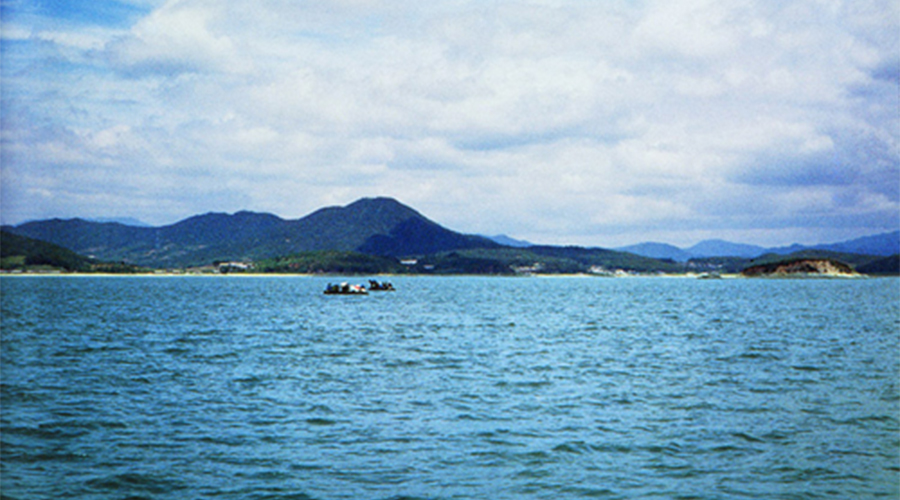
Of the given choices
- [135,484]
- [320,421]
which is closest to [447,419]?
[320,421]

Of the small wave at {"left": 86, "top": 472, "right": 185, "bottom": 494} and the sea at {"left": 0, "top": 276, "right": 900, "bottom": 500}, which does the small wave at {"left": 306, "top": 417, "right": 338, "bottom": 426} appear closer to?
the sea at {"left": 0, "top": 276, "right": 900, "bottom": 500}

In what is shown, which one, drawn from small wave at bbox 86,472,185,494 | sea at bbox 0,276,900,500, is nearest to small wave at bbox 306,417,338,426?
sea at bbox 0,276,900,500

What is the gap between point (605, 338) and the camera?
60781mm

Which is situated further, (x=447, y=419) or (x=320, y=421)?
(x=447, y=419)

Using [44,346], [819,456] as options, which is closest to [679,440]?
[819,456]

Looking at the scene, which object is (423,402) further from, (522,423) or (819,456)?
(819,456)

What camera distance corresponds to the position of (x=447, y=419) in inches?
1056

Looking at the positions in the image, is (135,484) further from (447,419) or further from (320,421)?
(447,419)

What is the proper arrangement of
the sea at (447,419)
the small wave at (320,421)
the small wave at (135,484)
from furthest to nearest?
the small wave at (320,421) → the sea at (447,419) → the small wave at (135,484)

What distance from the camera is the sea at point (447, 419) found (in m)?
19.1

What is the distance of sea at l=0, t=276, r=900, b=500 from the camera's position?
19.1 m

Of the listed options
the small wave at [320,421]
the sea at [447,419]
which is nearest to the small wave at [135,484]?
the sea at [447,419]

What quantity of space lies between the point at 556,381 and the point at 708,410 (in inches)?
350

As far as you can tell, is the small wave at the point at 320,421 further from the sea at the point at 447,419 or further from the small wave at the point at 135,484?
the small wave at the point at 135,484
